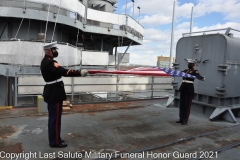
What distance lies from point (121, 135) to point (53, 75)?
6.57 ft

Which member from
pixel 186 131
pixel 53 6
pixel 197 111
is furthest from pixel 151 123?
pixel 53 6

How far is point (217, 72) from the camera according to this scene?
621 cm

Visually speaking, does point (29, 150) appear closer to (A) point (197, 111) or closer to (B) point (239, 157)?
(B) point (239, 157)

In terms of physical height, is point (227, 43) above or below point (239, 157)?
above

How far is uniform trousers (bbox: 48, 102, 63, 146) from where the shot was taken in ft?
12.6

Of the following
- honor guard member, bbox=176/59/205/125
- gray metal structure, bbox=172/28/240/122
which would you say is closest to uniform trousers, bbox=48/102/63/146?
honor guard member, bbox=176/59/205/125

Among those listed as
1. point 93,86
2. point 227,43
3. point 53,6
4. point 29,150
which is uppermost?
point 53,6

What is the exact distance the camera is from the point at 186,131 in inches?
200

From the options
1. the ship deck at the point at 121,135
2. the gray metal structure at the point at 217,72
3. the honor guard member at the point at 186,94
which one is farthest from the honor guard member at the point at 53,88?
the gray metal structure at the point at 217,72

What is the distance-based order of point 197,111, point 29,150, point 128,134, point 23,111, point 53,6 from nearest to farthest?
point 29,150
point 128,134
point 23,111
point 197,111
point 53,6

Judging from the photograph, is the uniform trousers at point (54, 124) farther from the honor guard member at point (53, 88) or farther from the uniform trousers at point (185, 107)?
the uniform trousers at point (185, 107)

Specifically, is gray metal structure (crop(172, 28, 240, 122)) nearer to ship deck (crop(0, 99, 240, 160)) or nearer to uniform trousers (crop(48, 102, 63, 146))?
ship deck (crop(0, 99, 240, 160))

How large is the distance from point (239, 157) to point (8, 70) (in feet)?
35.1

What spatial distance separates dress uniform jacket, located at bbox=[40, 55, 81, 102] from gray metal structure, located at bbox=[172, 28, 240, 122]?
443 cm
